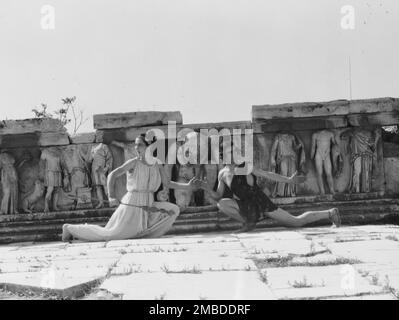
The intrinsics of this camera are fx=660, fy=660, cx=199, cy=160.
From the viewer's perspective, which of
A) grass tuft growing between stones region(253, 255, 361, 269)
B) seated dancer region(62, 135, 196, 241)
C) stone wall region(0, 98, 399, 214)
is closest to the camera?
grass tuft growing between stones region(253, 255, 361, 269)

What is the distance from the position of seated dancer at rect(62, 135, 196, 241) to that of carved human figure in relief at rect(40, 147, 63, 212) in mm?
2333

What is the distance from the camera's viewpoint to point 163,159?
506 inches

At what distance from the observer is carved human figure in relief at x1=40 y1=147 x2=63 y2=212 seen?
42.7 feet

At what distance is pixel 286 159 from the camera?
12.7 meters

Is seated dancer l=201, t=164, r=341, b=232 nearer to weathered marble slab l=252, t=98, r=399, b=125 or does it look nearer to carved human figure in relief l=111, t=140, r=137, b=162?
weathered marble slab l=252, t=98, r=399, b=125

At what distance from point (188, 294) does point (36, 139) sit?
8.95 meters

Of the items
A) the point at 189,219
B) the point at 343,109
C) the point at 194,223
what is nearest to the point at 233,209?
the point at 194,223

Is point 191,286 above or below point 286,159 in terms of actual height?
below

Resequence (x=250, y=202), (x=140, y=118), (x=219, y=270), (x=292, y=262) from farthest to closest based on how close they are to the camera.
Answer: (x=140, y=118) → (x=250, y=202) → (x=292, y=262) → (x=219, y=270)

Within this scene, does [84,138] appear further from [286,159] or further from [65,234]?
[286,159]

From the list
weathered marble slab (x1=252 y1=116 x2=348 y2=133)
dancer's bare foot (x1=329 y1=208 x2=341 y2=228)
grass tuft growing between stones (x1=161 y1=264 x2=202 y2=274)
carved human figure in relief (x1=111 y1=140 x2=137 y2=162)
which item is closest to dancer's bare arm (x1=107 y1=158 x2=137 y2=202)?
carved human figure in relief (x1=111 y1=140 x2=137 y2=162)

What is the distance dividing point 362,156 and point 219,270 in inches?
281
